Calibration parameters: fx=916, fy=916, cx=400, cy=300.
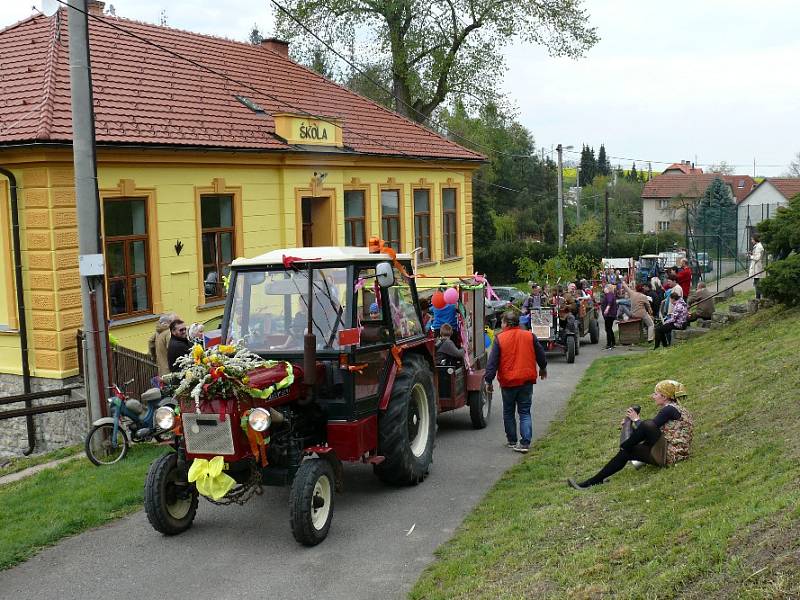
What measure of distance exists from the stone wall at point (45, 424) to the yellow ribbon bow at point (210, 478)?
7.48 m

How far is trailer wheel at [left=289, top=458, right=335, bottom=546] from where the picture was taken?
784 centimetres

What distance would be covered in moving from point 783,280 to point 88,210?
11386mm

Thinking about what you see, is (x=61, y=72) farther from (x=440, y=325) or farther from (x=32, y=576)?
(x=32, y=576)

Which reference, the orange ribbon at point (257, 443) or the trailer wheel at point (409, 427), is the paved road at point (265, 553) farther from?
the orange ribbon at point (257, 443)

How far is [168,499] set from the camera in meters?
8.41

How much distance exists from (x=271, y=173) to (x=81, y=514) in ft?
40.5

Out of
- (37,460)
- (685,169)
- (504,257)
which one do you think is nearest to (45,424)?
(37,460)

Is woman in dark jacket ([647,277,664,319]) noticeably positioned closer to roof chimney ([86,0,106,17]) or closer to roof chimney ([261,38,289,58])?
roof chimney ([261,38,289,58])

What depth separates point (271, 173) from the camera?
801 inches

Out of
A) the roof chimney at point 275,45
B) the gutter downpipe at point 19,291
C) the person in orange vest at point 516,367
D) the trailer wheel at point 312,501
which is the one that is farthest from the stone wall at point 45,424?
the roof chimney at point 275,45

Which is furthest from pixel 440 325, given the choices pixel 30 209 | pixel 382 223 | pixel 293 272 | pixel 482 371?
pixel 382 223

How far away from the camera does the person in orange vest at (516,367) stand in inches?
450

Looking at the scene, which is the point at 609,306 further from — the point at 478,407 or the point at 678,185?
the point at 678,185

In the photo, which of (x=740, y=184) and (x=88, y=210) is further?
(x=740, y=184)
